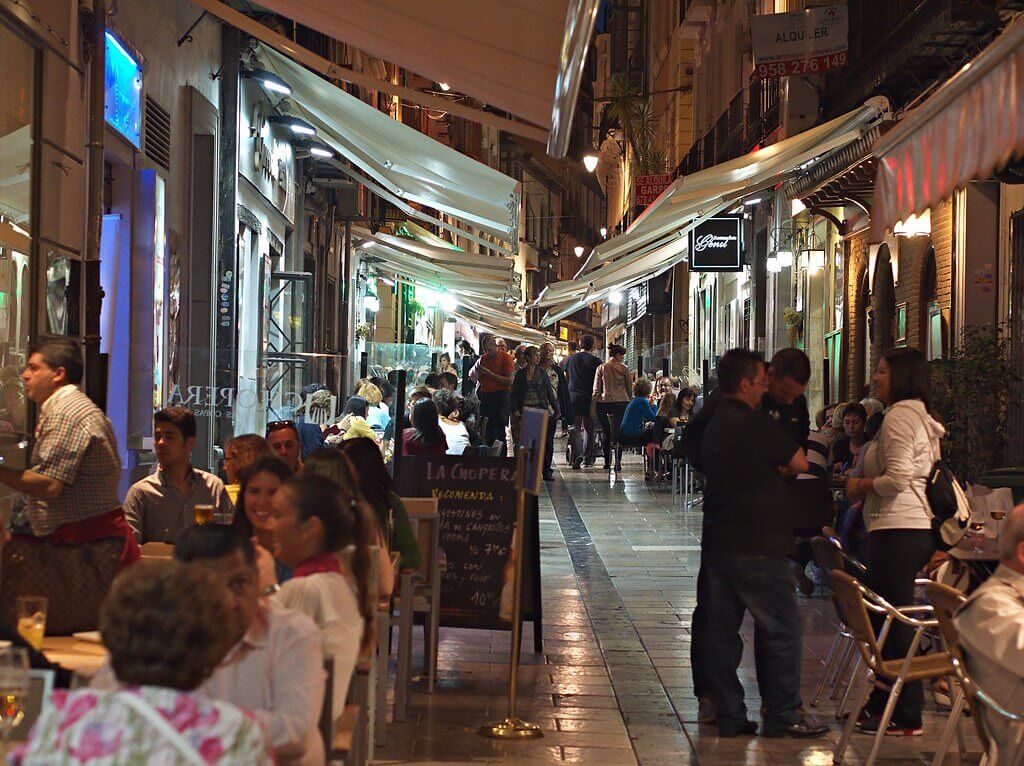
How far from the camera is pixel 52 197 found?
353 inches

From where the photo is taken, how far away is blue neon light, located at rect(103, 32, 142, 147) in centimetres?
1012

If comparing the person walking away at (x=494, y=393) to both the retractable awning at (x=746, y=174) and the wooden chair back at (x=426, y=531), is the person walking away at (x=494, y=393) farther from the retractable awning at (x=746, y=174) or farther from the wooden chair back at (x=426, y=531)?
the wooden chair back at (x=426, y=531)

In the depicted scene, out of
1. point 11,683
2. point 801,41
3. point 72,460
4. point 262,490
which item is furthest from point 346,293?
point 11,683

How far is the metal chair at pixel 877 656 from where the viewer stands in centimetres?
618

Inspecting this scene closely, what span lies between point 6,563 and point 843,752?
3776 millimetres

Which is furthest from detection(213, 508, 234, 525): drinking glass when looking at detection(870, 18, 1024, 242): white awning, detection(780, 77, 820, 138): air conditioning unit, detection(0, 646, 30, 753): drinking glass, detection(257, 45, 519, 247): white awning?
detection(780, 77, 820, 138): air conditioning unit

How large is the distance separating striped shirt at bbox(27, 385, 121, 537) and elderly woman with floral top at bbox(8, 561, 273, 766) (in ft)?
11.1

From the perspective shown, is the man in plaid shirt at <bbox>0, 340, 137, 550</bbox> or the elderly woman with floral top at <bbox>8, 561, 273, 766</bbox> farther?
the man in plaid shirt at <bbox>0, 340, 137, 550</bbox>

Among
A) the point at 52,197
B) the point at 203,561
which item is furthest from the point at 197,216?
the point at 203,561

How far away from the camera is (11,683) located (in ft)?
11.2

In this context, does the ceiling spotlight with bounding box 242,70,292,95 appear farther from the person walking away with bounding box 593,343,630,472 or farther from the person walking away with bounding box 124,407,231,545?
the person walking away with bounding box 593,343,630,472

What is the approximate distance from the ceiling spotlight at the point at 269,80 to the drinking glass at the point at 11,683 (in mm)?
11665

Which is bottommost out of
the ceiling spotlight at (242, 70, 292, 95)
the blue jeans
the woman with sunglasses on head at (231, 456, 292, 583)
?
the blue jeans

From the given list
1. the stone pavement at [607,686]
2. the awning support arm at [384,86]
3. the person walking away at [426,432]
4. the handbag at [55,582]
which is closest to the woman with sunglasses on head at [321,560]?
the handbag at [55,582]
